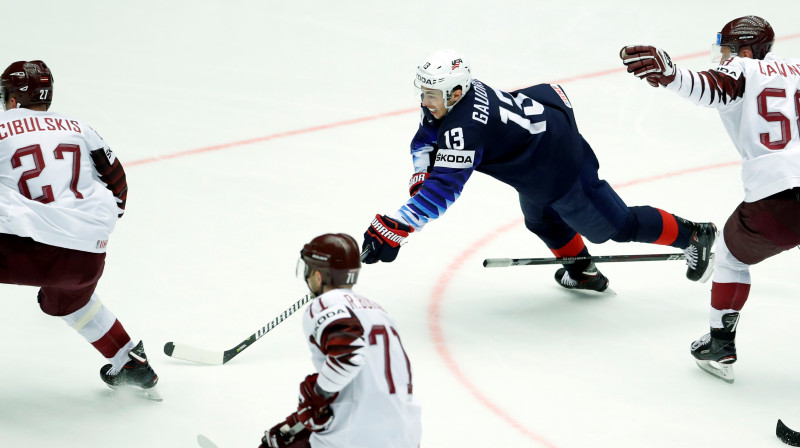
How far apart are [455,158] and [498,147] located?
239mm

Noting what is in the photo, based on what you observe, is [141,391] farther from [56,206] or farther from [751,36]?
[751,36]

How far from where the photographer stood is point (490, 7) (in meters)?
8.70

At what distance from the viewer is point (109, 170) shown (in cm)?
362

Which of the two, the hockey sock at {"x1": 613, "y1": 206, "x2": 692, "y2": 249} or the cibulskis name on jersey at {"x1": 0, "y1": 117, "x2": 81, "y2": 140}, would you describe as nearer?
the cibulskis name on jersey at {"x1": 0, "y1": 117, "x2": 81, "y2": 140}

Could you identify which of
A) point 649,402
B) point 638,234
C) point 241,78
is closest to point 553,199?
point 638,234

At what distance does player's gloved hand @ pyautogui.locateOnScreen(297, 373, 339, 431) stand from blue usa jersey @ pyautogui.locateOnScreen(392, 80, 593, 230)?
1.56 m

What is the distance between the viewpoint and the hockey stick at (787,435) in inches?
139

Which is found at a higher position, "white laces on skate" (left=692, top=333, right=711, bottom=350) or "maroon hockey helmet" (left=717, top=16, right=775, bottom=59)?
"maroon hockey helmet" (left=717, top=16, right=775, bottom=59)

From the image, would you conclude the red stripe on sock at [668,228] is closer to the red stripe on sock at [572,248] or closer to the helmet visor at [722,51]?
the red stripe on sock at [572,248]

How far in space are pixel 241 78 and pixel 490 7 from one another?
7.89 feet

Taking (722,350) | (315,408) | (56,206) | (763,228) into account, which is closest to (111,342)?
(56,206)

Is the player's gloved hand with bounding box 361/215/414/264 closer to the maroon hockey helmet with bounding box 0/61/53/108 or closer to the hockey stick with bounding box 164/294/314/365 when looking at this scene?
the hockey stick with bounding box 164/294/314/365

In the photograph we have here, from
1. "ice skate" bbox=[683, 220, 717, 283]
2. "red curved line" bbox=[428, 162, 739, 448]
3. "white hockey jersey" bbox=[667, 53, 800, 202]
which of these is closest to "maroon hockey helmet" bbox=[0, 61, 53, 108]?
"red curved line" bbox=[428, 162, 739, 448]

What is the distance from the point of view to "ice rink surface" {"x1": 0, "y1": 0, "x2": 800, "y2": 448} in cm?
381
